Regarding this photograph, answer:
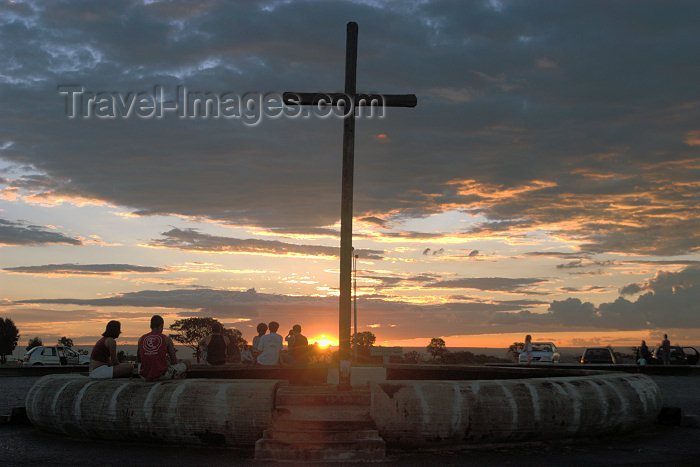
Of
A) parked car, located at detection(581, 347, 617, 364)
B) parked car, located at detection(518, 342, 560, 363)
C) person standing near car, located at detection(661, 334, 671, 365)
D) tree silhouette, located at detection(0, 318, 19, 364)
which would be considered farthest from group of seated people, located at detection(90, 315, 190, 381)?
tree silhouette, located at detection(0, 318, 19, 364)

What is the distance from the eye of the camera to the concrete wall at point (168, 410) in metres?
8.25

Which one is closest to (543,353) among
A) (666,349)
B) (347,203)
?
(666,349)

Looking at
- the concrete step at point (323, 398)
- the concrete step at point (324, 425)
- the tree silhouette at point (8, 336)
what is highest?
the concrete step at point (323, 398)

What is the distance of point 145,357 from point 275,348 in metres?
5.04

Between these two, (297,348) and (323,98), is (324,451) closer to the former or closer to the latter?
(323,98)

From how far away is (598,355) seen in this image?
118 ft

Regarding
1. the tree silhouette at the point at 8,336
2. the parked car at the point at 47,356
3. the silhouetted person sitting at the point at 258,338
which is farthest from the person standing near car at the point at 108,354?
the tree silhouette at the point at 8,336

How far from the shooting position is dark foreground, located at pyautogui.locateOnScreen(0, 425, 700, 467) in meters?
7.61

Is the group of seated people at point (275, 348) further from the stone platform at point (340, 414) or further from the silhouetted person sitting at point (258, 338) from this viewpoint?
the stone platform at point (340, 414)

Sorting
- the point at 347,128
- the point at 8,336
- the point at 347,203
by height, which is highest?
the point at 347,128

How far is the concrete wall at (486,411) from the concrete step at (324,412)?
17 centimetres

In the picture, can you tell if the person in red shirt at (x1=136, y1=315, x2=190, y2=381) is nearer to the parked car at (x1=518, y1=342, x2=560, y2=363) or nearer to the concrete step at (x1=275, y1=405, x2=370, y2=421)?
the concrete step at (x1=275, y1=405, x2=370, y2=421)

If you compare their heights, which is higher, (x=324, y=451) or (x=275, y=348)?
(x=275, y=348)

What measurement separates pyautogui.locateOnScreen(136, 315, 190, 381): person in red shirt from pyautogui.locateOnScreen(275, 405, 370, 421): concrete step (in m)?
2.33
